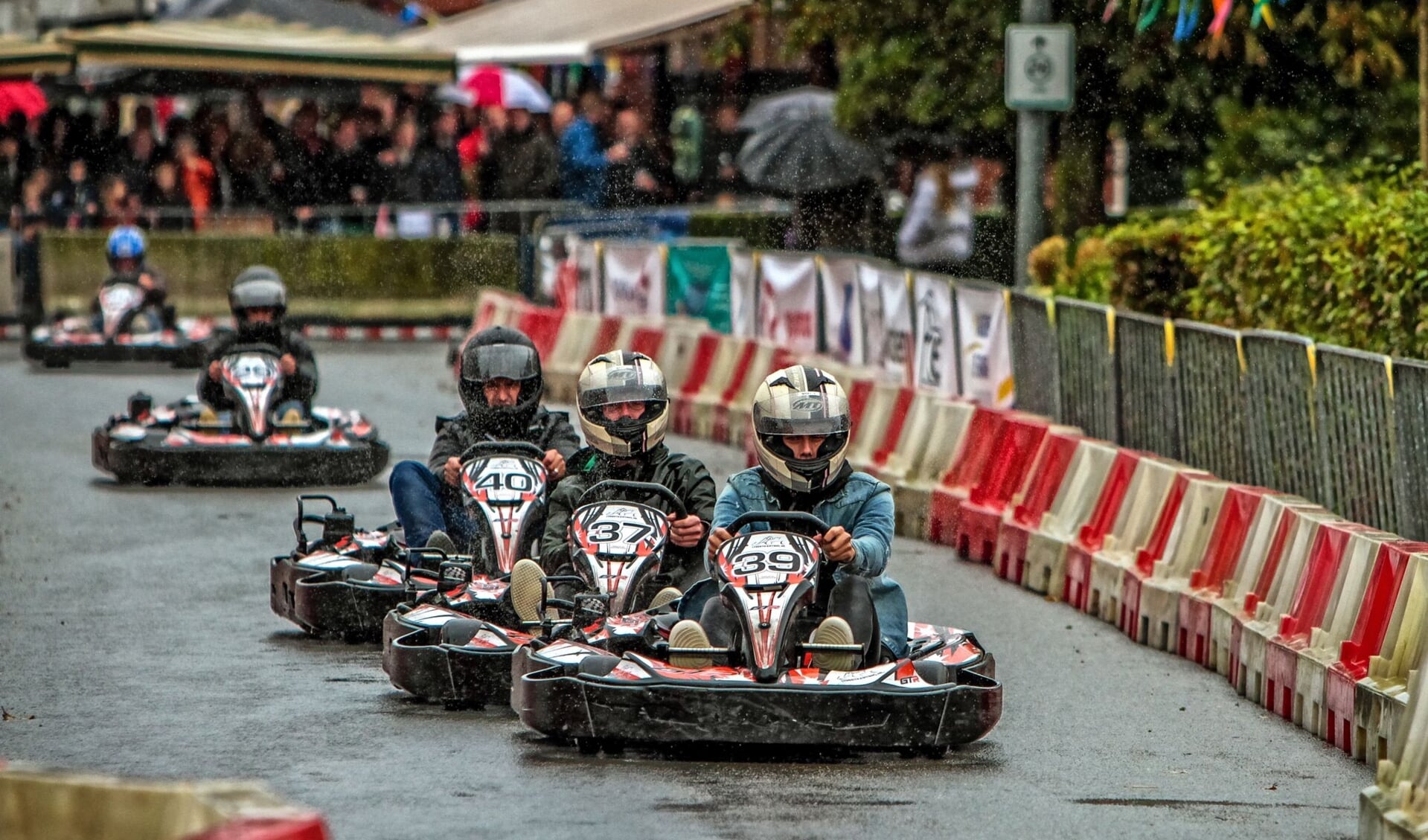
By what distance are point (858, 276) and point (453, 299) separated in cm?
1076

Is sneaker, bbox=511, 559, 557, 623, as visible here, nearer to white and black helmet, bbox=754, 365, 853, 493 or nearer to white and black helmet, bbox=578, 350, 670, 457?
white and black helmet, bbox=578, 350, 670, 457

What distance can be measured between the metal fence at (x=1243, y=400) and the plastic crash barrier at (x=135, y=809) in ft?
21.9

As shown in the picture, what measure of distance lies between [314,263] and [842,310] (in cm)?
1083

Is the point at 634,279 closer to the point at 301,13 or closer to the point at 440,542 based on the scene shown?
the point at 301,13

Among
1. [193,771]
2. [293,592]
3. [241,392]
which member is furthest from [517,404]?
[241,392]

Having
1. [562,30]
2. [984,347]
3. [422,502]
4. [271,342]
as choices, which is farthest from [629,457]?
[562,30]

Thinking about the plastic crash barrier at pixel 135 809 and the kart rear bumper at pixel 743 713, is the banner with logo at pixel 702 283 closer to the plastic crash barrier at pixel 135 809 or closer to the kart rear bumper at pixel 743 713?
the kart rear bumper at pixel 743 713

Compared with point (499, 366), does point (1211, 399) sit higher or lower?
lower

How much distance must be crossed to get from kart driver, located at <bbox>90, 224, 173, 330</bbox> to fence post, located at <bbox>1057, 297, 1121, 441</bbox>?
38.4 feet

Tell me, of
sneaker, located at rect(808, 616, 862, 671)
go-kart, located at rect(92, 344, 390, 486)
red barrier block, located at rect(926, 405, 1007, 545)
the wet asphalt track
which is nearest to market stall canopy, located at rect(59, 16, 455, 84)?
go-kart, located at rect(92, 344, 390, 486)

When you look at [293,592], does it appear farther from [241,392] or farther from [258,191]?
[258,191]

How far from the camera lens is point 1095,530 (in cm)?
1322

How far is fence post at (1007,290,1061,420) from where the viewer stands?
1627 centimetres

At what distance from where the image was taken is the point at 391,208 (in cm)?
3144
